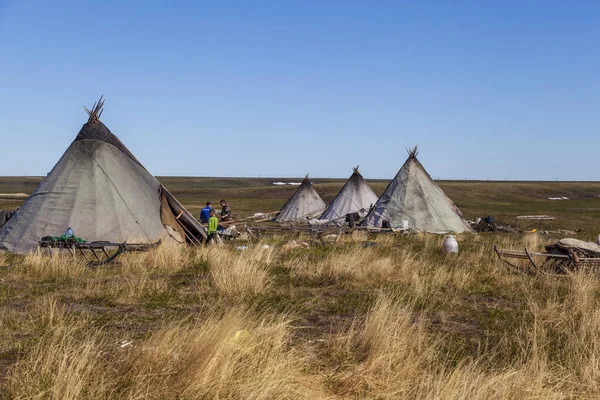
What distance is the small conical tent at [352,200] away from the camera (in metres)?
34.1

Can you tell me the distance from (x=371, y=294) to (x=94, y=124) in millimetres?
11576

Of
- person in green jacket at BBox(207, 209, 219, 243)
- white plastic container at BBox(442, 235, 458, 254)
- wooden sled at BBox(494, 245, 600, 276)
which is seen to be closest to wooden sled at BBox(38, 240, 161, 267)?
person in green jacket at BBox(207, 209, 219, 243)

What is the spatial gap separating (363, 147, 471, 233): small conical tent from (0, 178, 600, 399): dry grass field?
465 inches

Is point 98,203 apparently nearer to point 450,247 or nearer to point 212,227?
point 212,227

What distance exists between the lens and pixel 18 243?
1639 centimetres

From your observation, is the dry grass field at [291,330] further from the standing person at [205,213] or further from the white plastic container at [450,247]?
the standing person at [205,213]

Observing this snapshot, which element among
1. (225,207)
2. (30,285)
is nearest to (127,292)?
(30,285)

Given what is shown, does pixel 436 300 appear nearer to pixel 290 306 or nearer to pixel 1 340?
pixel 290 306

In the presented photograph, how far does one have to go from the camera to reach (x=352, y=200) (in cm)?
3441

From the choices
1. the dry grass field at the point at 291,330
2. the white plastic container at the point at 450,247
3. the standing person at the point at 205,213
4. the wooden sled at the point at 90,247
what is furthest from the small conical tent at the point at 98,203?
the white plastic container at the point at 450,247

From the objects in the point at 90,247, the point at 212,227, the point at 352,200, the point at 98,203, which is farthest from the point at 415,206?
the point at 90,247

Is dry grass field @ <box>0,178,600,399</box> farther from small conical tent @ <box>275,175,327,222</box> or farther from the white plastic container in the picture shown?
small conical tent @ <box>275,175,327,222</box>

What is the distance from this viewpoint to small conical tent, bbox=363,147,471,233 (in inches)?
1081

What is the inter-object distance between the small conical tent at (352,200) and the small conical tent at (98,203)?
16.3 meters
